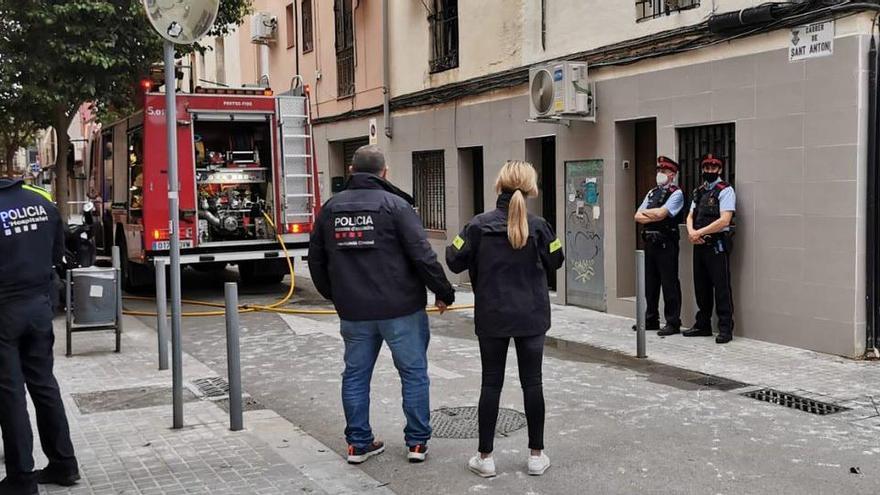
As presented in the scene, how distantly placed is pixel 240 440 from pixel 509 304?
2063 millimetres

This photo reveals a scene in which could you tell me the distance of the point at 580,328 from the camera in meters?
10.1

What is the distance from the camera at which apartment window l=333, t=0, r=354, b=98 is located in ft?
58.0

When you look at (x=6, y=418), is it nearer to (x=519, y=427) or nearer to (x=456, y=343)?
(x=519, y=427)

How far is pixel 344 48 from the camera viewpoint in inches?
707

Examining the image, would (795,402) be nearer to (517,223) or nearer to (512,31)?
(517,223)

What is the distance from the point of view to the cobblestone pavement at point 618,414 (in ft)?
16.1

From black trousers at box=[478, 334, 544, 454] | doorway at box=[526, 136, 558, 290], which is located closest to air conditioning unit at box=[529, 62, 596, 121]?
doorway at box=[526, 136, 558, 290]

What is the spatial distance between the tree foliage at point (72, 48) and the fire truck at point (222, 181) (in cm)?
69

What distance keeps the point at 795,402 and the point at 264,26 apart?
57.3 feet

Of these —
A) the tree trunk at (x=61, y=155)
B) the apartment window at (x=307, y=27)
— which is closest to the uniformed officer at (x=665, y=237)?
the tree trunk at (x=61, y=155)

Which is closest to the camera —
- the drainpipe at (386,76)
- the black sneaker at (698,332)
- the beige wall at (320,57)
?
the black sneaker at (698,332)

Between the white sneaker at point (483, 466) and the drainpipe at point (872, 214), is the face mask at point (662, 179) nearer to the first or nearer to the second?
the drainpipe at point (872, 214)

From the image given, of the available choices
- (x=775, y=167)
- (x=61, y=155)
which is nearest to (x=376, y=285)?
(x=775, y=167)

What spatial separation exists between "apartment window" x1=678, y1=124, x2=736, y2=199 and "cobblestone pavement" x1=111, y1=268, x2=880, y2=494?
179cm
